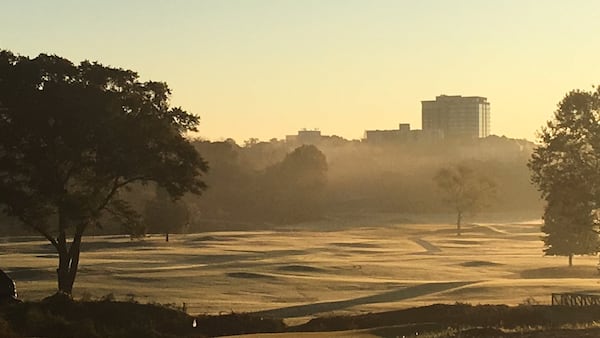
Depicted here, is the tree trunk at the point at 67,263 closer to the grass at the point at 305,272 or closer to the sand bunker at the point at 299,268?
the grass at the point at 305,272

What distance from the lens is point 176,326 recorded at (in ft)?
96.9

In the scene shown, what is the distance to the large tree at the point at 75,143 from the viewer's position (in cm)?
3953

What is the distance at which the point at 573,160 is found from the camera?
4678 centimetres

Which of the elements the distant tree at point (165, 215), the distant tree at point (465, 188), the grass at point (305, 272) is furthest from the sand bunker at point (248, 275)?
the distant tree at point (465, 188)

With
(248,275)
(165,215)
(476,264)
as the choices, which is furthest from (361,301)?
(165,215)

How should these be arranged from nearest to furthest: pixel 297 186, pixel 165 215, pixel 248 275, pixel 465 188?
pixel 248 275
pixel 165 215
pixel 465 188
pixel 297 186

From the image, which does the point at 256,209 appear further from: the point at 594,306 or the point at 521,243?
the point at 594,306

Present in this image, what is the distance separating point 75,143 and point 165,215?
6390 centimetres

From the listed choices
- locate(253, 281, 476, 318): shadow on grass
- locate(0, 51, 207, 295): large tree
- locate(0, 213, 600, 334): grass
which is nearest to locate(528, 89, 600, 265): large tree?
locate(0, 213, 600, 334): grass

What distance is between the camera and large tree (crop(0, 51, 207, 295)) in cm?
3953

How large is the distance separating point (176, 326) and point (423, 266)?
153 feet

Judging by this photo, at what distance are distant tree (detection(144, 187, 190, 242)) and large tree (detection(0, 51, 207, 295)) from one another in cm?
6008

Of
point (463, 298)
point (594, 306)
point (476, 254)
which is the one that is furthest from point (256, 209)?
point (594, 306)

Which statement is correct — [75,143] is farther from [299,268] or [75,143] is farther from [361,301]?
[299,268]
